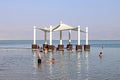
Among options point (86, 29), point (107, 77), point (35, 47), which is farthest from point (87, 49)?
point (107, 77)

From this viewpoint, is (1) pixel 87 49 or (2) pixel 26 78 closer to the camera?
(2) pixel 26 78

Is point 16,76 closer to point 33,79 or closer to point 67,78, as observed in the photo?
point 33,79

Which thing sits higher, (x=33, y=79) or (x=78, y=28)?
(x=78, y=28)

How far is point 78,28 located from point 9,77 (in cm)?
5180

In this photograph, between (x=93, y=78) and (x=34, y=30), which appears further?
(x=34, y=30)

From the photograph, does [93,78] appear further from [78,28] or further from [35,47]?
[35,47]

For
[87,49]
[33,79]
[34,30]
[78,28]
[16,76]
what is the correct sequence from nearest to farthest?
[33,79]
[16,76]
[78,28]
[87,49]
[34,30]

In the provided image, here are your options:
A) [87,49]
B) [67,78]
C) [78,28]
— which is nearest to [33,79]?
[67,78]

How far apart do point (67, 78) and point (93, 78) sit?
2.39 metres

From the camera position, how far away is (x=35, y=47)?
95750 mm

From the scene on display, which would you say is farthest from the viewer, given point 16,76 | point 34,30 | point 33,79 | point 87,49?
point 34,30

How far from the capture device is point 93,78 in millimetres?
32438

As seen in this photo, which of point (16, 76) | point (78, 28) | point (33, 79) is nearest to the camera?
point (33, 79)

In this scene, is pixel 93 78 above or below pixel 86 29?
below
